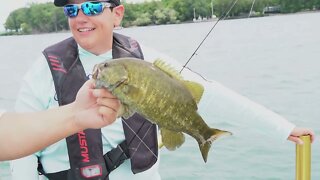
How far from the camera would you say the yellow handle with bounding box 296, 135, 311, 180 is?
288 centimetres

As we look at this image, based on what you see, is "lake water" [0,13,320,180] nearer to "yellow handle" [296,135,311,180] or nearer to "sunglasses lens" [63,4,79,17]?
"sunglasses lens" [63,4,79,17]

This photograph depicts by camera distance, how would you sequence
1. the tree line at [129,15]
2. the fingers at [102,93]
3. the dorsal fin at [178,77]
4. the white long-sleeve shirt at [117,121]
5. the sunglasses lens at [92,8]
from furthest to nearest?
the tree line at [129,15] → the white long-sleeve shirt at [117,121] → the sunglasses lens at [92,8] → the dorsal fin at [178,77] → the fingers at [102,93]

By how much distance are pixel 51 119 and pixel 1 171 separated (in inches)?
284

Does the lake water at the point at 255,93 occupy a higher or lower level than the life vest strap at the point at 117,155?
lower

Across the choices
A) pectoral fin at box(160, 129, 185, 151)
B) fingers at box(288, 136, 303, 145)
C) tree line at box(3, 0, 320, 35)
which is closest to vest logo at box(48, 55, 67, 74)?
pectoral fin at box(160, 129, 185, 151)

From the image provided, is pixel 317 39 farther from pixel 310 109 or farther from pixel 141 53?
pixel 141 53

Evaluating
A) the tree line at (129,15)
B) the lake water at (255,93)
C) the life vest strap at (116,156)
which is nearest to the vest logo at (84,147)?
the life vest strap at (116,156)

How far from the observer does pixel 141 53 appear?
303cm

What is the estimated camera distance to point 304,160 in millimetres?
2881

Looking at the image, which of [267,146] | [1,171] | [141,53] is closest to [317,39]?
[267,146]

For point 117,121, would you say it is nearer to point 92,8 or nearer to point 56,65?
point 56,65

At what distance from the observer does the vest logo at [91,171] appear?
111 inches

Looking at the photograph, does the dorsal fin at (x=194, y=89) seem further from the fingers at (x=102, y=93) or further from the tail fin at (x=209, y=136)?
the fingers at (x=102, y=93)

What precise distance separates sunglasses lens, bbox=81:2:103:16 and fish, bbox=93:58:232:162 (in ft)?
3.08
